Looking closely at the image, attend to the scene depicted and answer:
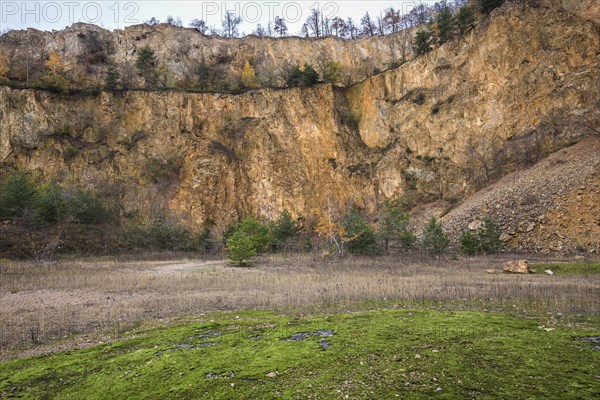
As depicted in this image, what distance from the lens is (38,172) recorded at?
43344mm

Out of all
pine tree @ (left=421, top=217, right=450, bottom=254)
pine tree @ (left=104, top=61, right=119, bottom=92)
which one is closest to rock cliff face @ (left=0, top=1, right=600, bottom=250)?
pine tree @ (left=104, top=61, right=119, bottom=92)

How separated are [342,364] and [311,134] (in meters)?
45.5

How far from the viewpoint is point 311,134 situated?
48.3 metres

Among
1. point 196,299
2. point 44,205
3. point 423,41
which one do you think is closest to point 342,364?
point 196,299

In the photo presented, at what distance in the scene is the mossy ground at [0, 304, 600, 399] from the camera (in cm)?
332

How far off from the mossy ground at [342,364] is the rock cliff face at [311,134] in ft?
113

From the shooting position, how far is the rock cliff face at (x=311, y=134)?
36.6 metres

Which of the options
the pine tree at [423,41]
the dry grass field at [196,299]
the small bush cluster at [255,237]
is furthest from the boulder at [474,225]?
the pine tree at [423,41]

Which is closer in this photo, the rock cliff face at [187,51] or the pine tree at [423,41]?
the pine tree at [423,41]

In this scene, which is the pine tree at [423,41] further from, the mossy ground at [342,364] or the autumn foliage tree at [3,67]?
the autumn foliage tree at [3,67]

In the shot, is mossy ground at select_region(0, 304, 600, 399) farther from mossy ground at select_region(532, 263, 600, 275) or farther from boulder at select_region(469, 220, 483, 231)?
boulder at select_region(469, 220, 483, 231)

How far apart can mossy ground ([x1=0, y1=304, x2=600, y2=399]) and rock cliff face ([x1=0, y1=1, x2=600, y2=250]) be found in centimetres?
3449

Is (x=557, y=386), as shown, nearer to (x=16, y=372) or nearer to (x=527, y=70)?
(x=16, y=372)

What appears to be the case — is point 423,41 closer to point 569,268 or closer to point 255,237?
point 255,237
